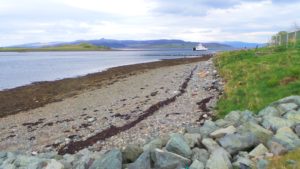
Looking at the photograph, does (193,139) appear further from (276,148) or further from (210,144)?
(276,148)

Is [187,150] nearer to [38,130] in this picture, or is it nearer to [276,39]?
[38,130]

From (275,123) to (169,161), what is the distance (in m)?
3.00

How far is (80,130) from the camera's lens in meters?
17.2

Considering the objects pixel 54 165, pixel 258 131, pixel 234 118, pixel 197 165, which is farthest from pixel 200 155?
pixel 54 165

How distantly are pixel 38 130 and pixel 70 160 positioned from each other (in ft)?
28.4

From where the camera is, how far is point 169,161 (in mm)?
8172

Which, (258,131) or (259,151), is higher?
(258,131)

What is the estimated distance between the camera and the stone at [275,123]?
901cm

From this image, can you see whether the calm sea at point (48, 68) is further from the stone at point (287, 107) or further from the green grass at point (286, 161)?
the green grass at point (286, 161)

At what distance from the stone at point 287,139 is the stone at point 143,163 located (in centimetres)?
277

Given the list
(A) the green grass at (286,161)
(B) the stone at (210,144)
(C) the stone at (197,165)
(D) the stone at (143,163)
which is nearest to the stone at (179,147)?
(B) the stone at (210,144)

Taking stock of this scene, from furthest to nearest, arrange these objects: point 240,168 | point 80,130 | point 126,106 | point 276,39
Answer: point 276,39, point 126,106, point 80,130, point 240,168

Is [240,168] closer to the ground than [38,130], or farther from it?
farther from it

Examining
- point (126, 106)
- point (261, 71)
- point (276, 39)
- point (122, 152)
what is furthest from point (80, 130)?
point (276, 39)
